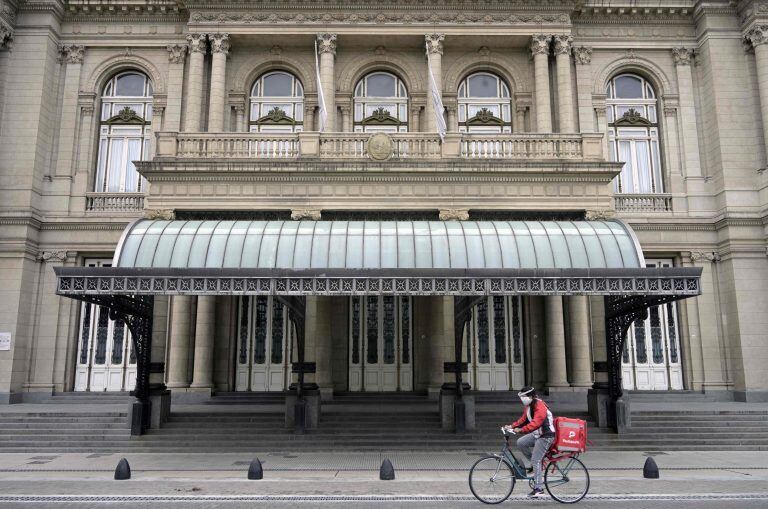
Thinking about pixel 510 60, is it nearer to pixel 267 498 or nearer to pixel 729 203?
pixel 729 203

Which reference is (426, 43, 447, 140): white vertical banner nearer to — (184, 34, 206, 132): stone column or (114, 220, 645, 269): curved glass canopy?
(114, 220, 645, 269): curved glass canopy

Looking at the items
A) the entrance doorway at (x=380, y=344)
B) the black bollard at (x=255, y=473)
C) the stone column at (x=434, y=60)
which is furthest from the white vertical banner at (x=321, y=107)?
the black bollard at (x=255, y=473)

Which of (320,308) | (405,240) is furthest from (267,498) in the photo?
(320,308)

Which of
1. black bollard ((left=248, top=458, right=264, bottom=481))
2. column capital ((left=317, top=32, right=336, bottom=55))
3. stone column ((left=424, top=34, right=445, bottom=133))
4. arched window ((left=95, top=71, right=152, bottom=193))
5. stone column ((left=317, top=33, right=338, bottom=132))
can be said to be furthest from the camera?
arched window ((left=95, top=71, right=152, bottom=193))

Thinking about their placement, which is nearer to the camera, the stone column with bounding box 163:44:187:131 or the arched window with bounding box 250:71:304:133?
the stone column with bounding box 163:44:187:131

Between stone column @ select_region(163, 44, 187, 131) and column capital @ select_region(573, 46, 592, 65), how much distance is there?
54.1 feet

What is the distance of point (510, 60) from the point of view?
2630 centimetres

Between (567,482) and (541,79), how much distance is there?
1783 centimetres

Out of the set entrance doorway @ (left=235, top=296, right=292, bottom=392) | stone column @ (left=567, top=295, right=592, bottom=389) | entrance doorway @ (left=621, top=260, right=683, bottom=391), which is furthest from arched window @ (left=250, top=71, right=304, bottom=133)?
entrance doorway @ (left=621, top=260, right=683, bottom=391)

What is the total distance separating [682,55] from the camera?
1025 inches

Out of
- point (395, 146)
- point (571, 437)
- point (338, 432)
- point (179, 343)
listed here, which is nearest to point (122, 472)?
point (338, 432)

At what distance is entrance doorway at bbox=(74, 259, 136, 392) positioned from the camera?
24.1 m

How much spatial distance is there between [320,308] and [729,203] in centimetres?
1650

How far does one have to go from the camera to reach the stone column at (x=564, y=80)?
24.7 m
